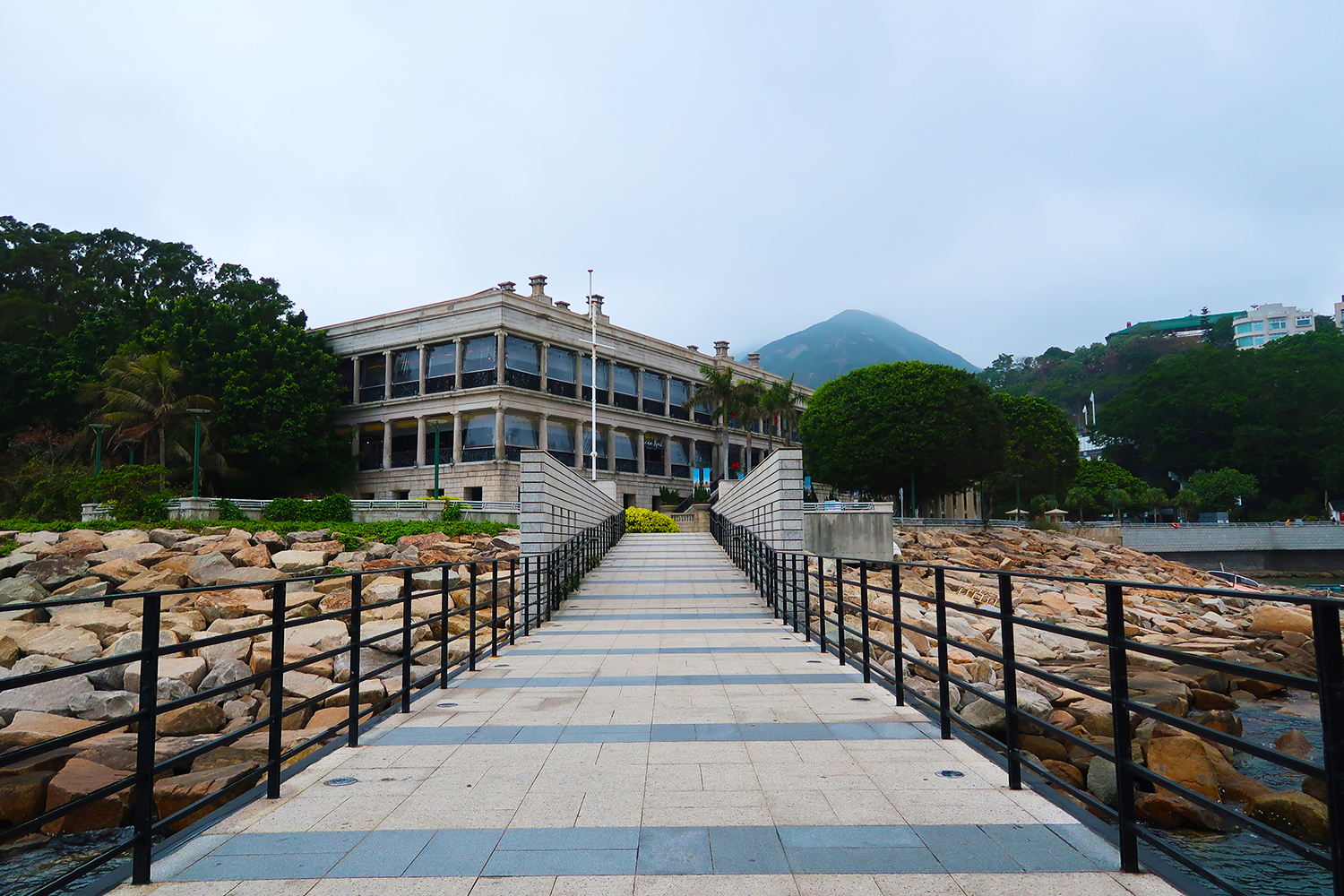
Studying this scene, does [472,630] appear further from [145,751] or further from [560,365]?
[560,365]

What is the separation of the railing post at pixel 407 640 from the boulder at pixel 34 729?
3.73 meters

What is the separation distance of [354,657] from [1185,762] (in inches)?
252

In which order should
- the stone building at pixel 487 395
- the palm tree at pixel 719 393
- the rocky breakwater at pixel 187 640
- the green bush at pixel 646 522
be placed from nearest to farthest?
the rocky breakwater at pixel 187 640 → the green bush at pixel 646 522 → the stone building at pixel 487 395 → the palm tree at pixel 719 393

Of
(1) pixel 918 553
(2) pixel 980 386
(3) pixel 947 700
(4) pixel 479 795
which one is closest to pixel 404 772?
(4) pixel 479 795

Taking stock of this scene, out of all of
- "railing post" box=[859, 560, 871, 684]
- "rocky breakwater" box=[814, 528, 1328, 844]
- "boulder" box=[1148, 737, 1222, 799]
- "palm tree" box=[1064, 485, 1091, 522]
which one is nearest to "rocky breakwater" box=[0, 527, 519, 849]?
"railing post" box=[859, 560, 871, 684]

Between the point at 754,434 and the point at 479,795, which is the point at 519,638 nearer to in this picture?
the point at 479,795

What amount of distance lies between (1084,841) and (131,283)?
51254mm

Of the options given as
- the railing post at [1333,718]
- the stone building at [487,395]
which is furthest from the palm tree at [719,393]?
the railing post at [1333,718]

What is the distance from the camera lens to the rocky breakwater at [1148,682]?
19.8 feet

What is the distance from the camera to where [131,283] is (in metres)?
43.2

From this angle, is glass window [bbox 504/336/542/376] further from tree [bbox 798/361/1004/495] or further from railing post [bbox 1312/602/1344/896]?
railing post [bbox 1312/602/1344/896]

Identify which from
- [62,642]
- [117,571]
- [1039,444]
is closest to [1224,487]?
[1039,444]

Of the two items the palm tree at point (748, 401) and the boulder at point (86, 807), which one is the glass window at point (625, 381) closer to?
the palm tree at point (748, 401)

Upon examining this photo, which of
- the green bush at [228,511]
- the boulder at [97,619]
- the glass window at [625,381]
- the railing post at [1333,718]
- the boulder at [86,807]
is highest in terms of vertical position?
the glass window at [625,381]
